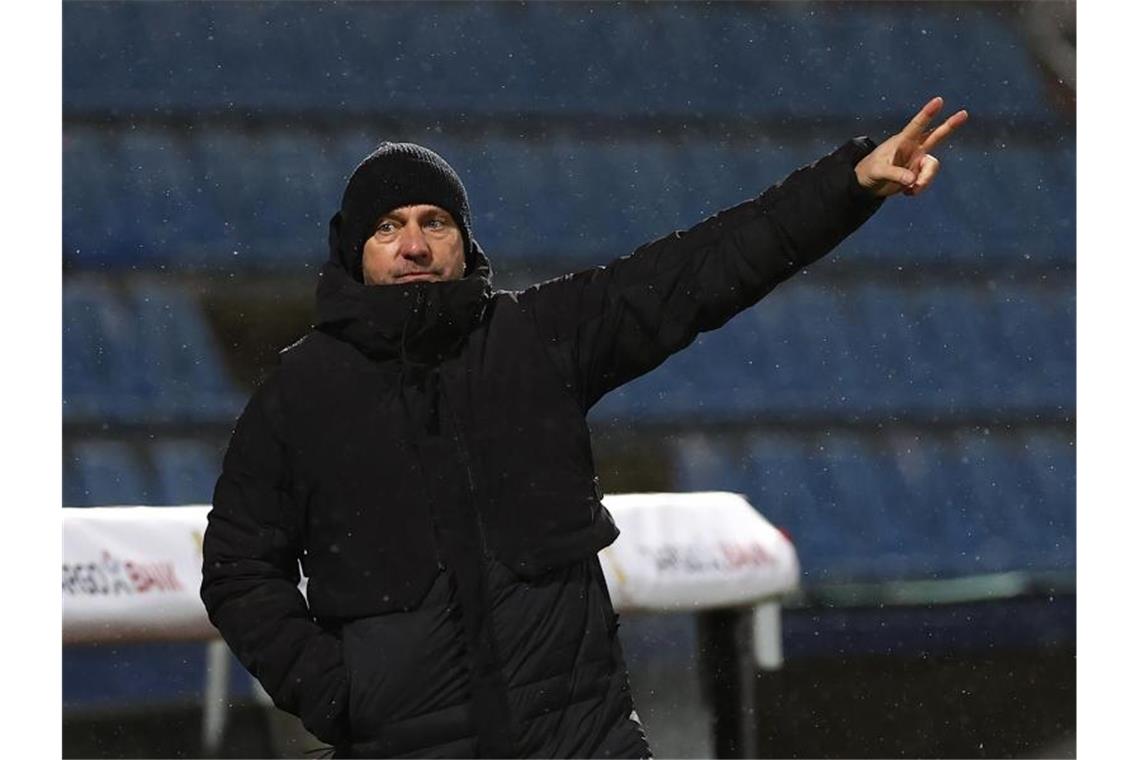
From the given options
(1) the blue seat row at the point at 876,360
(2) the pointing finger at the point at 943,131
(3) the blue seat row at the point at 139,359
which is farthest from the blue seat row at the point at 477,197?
(2) the pointing finger at the point at 943,131

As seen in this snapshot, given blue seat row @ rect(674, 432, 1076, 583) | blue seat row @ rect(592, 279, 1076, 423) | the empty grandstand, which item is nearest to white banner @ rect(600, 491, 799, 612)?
the empty grandstand

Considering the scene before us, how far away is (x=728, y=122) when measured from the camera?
1059 centimetres

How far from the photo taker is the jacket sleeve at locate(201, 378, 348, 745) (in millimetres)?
2312

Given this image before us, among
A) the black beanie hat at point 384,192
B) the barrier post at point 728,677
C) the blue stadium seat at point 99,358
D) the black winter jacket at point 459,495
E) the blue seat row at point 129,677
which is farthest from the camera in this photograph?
the blue stadium seat at point 99,358

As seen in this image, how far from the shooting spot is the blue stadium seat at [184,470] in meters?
9.12

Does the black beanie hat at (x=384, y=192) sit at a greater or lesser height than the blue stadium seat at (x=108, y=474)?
lesser

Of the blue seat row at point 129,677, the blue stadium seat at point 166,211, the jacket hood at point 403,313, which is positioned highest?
the blue stadium seat at point 166,211

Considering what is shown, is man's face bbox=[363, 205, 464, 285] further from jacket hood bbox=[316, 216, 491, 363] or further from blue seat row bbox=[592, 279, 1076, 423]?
blue seat row bbox=[592, 279, 1076, 423]

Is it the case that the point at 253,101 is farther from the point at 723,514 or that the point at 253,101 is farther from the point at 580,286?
the point at 580,286

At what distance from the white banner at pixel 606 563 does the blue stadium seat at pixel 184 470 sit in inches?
64.7

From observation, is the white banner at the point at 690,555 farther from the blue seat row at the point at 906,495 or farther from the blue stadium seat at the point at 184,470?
the blue stadium seat at the point at 184,470

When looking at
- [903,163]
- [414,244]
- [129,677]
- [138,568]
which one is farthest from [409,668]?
[129,677]

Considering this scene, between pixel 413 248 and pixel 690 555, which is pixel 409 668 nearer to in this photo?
pixel 413 248

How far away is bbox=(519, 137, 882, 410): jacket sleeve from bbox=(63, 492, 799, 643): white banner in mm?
4824
